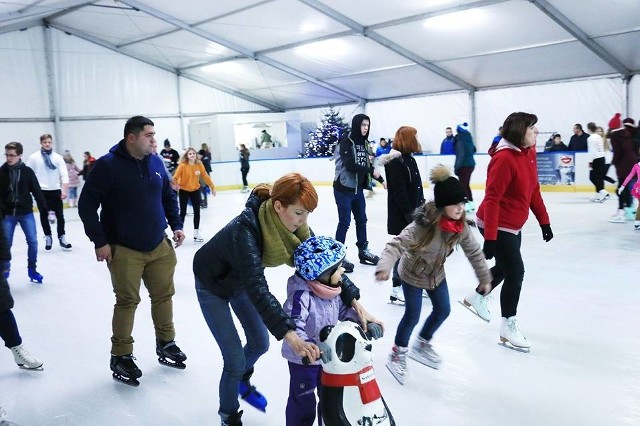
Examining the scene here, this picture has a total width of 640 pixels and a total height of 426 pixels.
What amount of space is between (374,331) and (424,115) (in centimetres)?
1529

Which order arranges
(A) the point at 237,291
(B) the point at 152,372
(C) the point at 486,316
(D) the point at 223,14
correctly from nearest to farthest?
(A) the point at 237,291 → (B) the point at 152,372 → (C) the point at 486,316 → (D) the point at 223,14

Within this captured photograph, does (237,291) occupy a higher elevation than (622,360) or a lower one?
higher

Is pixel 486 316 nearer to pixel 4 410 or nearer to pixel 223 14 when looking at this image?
pixel 4 410

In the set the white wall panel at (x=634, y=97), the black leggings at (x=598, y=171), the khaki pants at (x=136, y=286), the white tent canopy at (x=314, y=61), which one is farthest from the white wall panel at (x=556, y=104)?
the khaki pants at (x=136, y=286)

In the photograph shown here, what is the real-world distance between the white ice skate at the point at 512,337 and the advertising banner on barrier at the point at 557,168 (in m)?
8.53

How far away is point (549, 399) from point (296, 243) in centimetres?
140

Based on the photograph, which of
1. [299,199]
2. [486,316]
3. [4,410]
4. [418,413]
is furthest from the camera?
[486,316]

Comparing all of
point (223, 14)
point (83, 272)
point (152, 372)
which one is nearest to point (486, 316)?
point (152, 372)

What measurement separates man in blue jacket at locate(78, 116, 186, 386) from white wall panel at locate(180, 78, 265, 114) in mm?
17034

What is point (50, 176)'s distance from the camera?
6789 millimetres

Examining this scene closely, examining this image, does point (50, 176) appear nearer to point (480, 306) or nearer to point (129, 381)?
point (129, 381)

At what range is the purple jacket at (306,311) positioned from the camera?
1.84 meters

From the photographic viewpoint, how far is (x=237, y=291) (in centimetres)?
221

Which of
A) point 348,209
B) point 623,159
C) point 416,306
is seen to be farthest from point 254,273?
point 623,159
